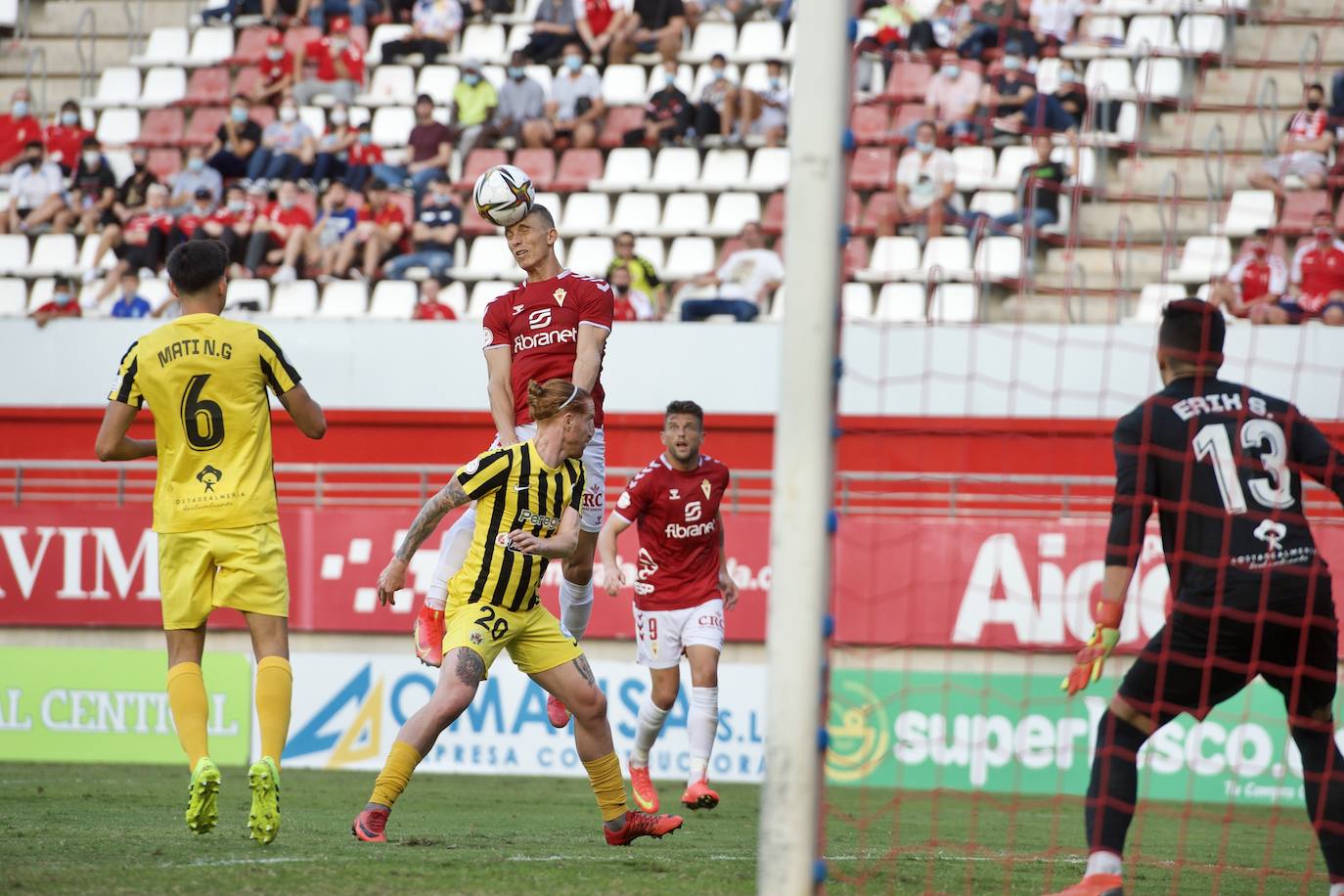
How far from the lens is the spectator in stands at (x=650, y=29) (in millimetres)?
20297

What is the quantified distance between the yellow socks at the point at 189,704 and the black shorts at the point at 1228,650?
3.44m

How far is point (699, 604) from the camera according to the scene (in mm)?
10133

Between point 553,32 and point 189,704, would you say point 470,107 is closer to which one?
point 553,32

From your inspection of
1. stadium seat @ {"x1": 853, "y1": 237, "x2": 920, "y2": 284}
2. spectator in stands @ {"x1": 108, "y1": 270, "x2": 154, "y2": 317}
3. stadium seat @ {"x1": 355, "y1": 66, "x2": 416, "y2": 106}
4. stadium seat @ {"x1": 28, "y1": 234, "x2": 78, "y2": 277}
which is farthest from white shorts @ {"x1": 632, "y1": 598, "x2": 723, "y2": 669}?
stadium seat @ {"x1": 355, "y1": 66, "x2": 416, "y2": 106}

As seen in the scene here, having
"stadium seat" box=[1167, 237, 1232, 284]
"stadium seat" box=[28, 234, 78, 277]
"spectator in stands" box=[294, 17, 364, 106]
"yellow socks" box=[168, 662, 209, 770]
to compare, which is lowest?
"yellow socks" box=[168, 662, 209, 770]

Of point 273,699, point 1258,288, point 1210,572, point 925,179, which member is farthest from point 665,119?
point 1210,572

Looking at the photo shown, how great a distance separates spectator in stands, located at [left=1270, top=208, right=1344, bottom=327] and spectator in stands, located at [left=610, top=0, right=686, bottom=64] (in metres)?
8.30

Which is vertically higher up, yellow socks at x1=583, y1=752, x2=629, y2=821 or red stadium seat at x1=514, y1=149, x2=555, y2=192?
red stadium seat at x1=514, y1=149, x2=555, y2=192

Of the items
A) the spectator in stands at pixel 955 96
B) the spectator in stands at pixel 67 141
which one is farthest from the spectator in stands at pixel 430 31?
the spectator in stands at pixel 955 96

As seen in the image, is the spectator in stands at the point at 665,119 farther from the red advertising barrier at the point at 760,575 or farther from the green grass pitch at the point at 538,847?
the green grass pitch at the point at 538,847

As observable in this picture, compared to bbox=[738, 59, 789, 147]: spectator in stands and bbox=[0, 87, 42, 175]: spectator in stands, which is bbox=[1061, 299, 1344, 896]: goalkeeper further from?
bbox=[0, 87, 42, 175]: spectator in stands

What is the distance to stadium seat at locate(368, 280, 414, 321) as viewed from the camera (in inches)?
712

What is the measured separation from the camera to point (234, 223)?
19.4 m

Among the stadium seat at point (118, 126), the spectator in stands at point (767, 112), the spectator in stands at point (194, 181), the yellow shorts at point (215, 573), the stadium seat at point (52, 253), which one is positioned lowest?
the yellow shorts at point (215, 573)
